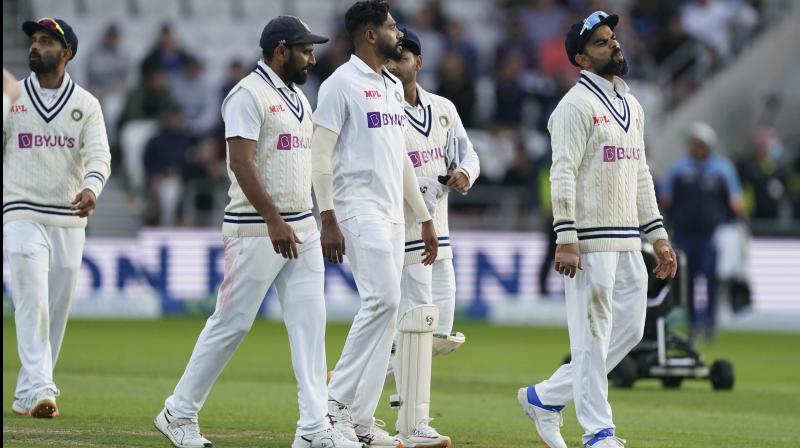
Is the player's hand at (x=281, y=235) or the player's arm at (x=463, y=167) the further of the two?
the player's arm at (x=463, y=167)

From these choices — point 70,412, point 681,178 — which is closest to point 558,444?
point 70,412

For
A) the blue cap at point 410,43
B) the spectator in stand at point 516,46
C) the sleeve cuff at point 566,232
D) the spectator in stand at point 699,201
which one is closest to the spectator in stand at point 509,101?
the spectator in stand at point 516,46

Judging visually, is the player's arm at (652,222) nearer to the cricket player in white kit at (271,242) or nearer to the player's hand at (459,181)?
the player's hand at (459,181)

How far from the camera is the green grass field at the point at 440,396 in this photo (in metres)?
9.95

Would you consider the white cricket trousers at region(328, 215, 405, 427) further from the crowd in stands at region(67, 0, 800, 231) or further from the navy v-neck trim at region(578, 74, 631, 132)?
the crowd in stands at region(67, 0, 800, 231)

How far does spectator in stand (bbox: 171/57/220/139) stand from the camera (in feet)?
84.5

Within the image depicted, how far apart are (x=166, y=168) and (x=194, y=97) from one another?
2288 millimetres

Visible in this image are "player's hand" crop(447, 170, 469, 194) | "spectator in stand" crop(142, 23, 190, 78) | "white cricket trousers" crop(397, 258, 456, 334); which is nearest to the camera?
"white cricket trousers" crop(397, 258, 456, 334)

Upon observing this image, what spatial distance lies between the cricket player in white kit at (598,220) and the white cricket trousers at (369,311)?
934 mm

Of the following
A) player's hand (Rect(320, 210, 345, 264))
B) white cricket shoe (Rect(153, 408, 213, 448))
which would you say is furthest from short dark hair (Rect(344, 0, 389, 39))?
white cricket shoe (Rect(153, 408, 213, 448))

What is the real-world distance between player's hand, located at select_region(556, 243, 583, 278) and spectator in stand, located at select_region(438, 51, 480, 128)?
16182 millimetres

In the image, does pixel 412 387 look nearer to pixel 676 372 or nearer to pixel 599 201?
pixel 599 201

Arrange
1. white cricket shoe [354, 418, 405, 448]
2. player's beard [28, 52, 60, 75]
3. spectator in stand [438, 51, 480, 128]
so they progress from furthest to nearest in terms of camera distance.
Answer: spectator in stand [438, 51, 480, 128] → player's beard [28, 52, 60, 75] → white cricket shoe [354, 418, 405, 448]

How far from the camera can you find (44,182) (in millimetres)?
10711
